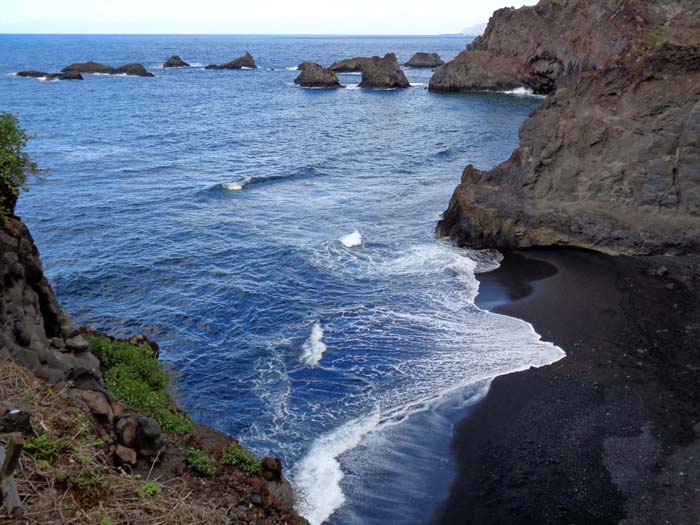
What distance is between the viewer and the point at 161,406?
664 inches

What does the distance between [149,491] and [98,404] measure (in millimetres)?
3826

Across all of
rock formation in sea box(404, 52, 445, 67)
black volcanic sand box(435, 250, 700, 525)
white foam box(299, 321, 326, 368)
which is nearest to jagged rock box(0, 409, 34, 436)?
black volcanic sand box(435, 250, 700, 525)

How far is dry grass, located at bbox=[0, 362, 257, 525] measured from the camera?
9391mm

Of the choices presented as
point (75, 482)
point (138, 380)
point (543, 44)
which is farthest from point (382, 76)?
point (75, 482)

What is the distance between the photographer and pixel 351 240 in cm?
3700

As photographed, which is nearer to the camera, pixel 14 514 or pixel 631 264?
pixel 14 514

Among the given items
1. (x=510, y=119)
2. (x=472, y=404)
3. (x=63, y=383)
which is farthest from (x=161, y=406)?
(x=510, y=119)

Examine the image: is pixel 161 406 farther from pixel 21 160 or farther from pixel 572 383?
pixel 572 383

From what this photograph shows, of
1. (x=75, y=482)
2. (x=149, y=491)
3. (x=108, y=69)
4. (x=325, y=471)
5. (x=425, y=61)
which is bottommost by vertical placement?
(x=325, y=471)

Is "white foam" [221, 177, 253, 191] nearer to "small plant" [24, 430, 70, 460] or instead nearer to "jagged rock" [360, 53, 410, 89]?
"small plant" [24, 430, 70, 460]

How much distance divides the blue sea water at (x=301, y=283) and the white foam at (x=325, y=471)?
2.0 inches

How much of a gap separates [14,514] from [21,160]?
34.6 ft

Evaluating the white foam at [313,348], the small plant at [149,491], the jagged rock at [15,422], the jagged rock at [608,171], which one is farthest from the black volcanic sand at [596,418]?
the jagged rock at [15,422]

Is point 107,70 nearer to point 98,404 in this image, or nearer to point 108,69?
point 108,69
